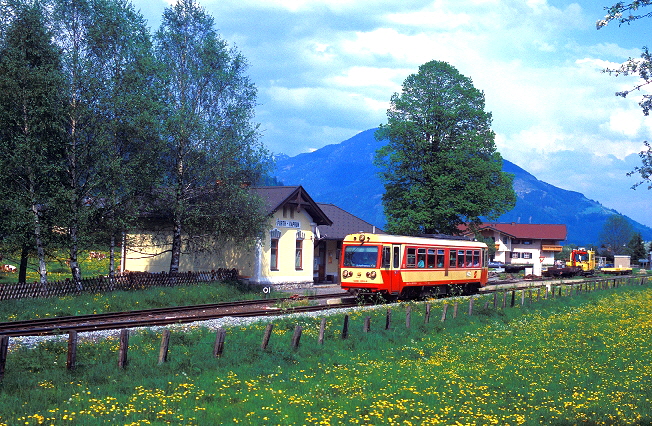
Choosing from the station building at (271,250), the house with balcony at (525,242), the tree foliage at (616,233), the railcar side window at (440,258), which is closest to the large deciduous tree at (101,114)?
the station building at (271,250)

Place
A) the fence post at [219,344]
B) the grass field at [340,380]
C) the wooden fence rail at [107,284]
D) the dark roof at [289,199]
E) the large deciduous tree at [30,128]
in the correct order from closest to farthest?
the grass field at [340,380]
the fence post at [219,344]
the wooden fence rail at [107,284]
the large deciduous tree at [30,128]
the dark roof at [289,199]

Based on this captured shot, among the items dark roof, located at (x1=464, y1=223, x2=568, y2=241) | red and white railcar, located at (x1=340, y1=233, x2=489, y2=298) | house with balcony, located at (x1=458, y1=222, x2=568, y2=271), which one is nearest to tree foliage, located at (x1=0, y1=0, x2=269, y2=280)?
red and white railcar, located at (x1=340, y1=233, x2=489, y2=298)

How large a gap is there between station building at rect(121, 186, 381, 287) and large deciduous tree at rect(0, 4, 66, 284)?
9212 millimetres

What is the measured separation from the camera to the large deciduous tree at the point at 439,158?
143 ft

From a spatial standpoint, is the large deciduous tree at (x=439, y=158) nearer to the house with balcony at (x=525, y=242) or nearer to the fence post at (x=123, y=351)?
the fence post at (x=123, y=351)

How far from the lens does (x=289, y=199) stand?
121ft

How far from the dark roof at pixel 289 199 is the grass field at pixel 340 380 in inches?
649

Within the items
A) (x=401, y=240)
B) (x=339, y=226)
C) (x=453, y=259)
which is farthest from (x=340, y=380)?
(x=339, y=226)

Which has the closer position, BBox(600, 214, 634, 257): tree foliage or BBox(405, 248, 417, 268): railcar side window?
BBox(405, 248, 417, 268): railcar side window

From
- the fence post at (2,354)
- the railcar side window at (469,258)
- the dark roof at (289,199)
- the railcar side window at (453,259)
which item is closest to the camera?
the fence post at (2,354)

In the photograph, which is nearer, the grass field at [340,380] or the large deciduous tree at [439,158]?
the grass field at [340,380]

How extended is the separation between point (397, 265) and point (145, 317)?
11.6m

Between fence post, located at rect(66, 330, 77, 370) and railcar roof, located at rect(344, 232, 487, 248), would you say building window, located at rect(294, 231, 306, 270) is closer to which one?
railcar roof, located at rect(344, 232, 487, 248)

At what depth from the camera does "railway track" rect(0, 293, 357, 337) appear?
17172 mm
